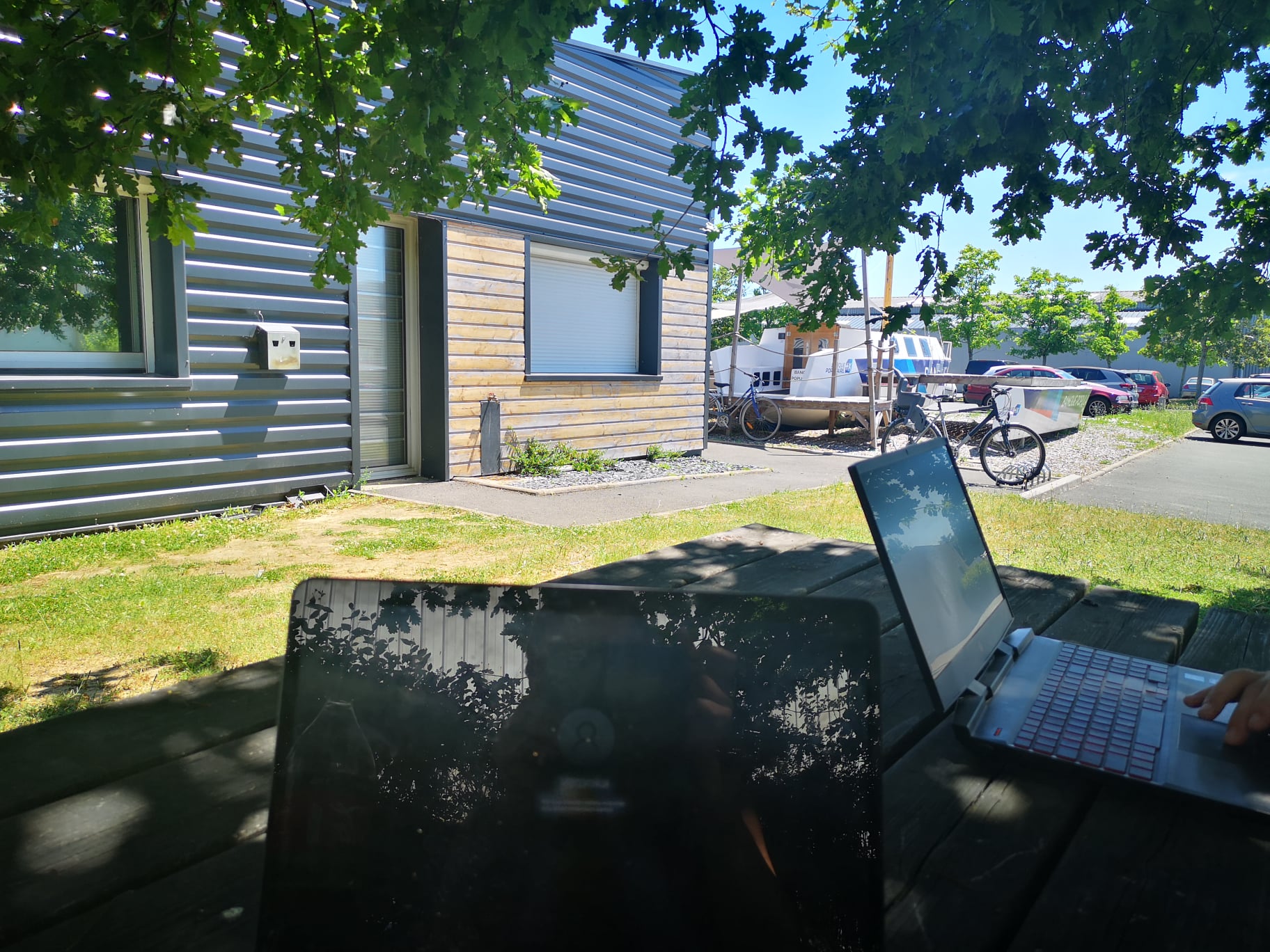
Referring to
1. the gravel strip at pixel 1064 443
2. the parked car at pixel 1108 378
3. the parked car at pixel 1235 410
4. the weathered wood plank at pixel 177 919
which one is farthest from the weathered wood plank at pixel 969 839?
the parked car at pixel 1108 378

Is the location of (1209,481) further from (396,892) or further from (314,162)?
(396,892)

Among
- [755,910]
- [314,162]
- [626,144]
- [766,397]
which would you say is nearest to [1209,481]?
[766,397]

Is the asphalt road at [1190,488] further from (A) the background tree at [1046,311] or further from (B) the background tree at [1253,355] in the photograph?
(B) the background tree at [1253,355]

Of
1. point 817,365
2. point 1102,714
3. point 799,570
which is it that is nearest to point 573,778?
point 1102,714

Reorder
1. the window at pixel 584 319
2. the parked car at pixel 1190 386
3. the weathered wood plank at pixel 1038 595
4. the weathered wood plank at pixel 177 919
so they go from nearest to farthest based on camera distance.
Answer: the weathered wood plank at pixel 177 919, the weathered wood plank at pixel 1038 595, the window at pixel 584 319, the parked car at pixel 1190 386

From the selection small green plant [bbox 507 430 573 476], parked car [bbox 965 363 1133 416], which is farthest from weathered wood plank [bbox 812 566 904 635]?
parked car [bbox 965 363 1133 416]

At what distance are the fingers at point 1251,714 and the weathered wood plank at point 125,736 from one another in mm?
1506

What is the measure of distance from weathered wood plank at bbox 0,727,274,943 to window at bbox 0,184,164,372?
5.49 m

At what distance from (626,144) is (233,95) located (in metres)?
7.98

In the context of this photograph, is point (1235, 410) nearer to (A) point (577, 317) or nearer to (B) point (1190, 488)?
(B) point (1190, 488)

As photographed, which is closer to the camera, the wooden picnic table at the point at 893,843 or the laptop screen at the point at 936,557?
the wooden picnic table at the point at 893,843

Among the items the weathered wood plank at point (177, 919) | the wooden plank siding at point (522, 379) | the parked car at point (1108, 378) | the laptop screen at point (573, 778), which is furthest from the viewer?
the parked car at point (1108, 378)

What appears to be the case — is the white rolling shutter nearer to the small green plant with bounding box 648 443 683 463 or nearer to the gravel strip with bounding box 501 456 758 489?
the small green plant with bounding box 648 443 683 463

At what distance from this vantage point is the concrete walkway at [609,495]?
7.35 m
